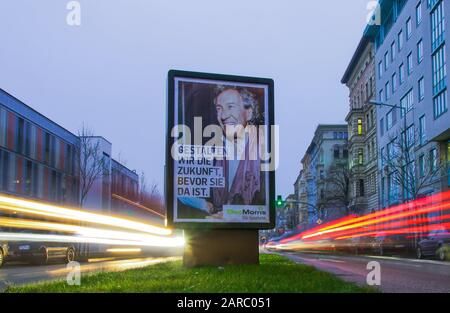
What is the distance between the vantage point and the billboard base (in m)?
14.2

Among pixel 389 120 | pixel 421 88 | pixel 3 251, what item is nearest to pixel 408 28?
pixel 421 88

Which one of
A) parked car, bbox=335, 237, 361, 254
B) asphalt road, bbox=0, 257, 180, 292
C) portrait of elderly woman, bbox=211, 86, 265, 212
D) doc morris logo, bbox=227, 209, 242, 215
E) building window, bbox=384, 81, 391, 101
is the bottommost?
parked car, bbox=335, 237, 361, 254

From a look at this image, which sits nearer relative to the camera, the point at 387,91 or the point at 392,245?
the point at 392,245

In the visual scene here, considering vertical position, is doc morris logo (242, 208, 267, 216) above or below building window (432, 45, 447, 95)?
below

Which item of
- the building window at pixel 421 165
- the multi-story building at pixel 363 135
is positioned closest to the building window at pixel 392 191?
the building window at pixel 421 165

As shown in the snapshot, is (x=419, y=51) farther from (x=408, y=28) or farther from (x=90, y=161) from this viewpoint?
(x=90, y=161)

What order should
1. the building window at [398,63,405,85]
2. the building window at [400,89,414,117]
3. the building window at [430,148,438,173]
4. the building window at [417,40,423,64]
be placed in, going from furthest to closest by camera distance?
the building window at [398,63,405,85] → the building window at [400,89,414,117] → the building window at [417,40,423,64] → the building window at [430,148,438,173]

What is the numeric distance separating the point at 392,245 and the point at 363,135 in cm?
4188

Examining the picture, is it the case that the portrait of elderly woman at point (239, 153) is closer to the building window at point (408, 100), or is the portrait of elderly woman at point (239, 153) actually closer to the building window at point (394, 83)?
the building window at point (408, 100)

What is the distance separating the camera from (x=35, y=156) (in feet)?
156

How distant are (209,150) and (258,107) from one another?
1679mm

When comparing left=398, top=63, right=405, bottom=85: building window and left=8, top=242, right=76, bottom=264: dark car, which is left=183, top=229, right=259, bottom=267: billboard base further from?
left=398, top=63, right=405, bottom=85: building window

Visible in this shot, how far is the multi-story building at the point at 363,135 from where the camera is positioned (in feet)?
229

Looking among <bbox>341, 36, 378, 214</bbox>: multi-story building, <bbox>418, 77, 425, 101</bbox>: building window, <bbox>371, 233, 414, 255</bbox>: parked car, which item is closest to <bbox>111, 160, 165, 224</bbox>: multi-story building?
<bbox>371, 233, 414, 255</bbox>: parked car
